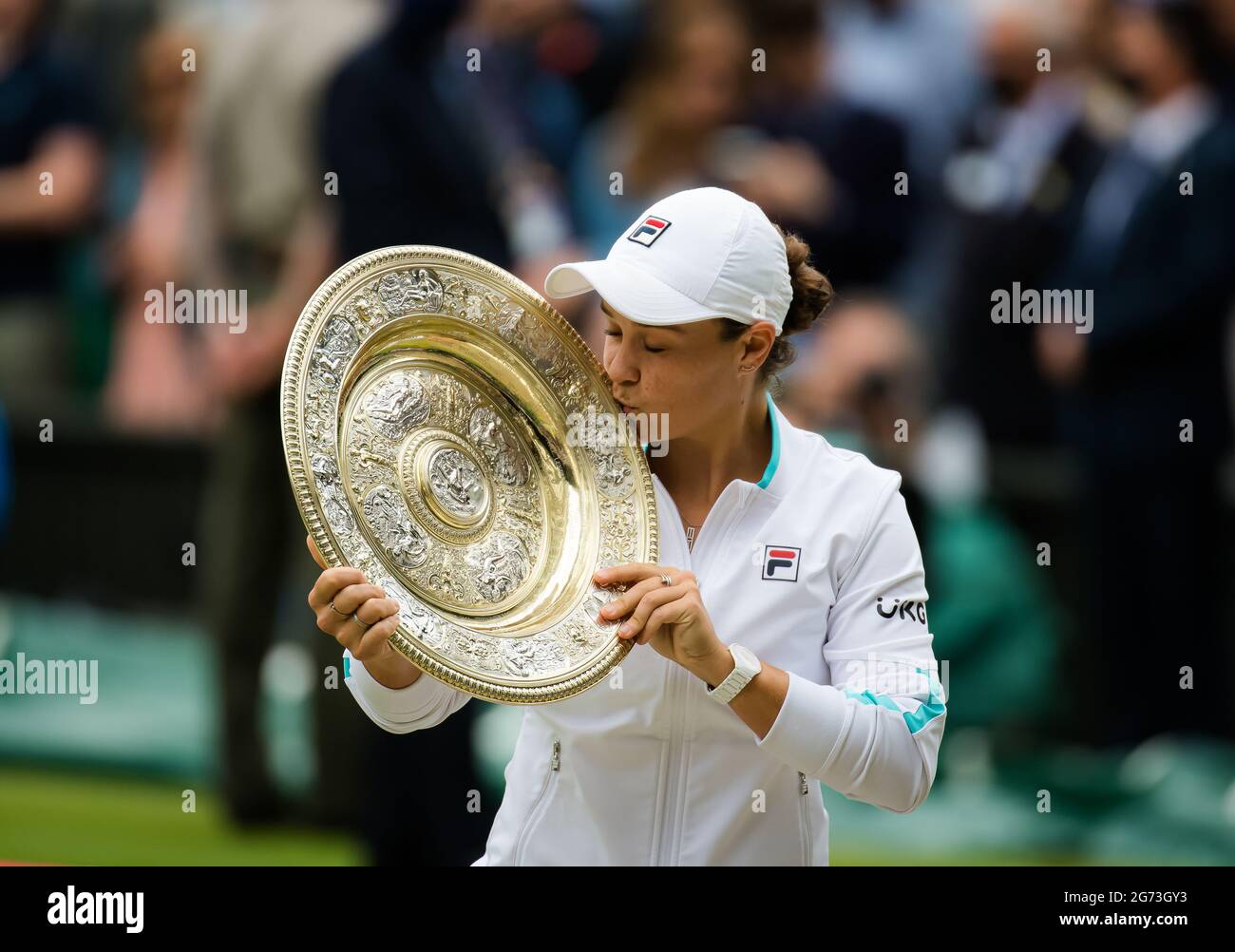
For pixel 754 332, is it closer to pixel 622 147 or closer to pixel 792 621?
pixel 792 621

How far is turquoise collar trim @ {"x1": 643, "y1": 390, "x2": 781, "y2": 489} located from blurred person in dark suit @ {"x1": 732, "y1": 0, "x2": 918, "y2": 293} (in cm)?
365

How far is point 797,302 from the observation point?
2.84 m

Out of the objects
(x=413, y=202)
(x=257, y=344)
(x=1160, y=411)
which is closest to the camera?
(x=413, y=202)

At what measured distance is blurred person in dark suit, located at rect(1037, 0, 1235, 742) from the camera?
6.36 meters

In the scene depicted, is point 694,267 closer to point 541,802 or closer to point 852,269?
point 541,802

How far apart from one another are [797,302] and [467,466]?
0.55 meters

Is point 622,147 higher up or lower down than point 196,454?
higher up

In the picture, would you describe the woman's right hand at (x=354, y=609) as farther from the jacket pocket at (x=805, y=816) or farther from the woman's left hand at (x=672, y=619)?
the jacket pocket at (x=805, y=816)

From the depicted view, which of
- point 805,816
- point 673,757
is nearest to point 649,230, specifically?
point 673,757

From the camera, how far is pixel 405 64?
5586mm

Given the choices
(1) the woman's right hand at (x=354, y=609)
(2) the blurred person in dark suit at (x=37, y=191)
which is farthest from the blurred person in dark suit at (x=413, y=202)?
(1) the woman's right hand at (x=354, y=609)
